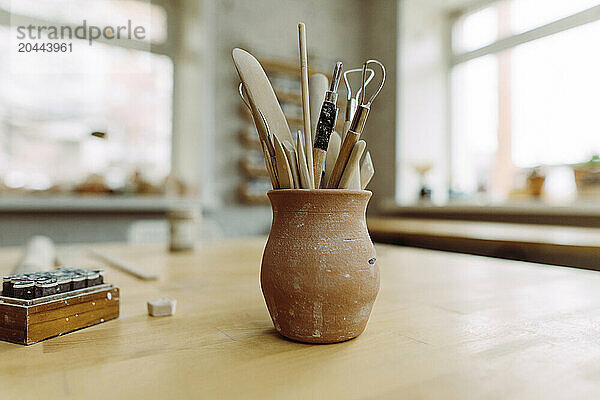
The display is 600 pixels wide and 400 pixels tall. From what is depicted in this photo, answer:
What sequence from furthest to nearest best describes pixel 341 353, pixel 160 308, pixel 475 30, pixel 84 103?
pixel 475 30
pixel 84 103
pixel 160 308
pixel 341 353

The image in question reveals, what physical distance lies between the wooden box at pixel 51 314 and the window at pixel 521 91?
284cm

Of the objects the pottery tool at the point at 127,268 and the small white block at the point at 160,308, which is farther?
the pottery tool at the point at 127,268

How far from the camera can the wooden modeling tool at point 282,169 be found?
457 mm

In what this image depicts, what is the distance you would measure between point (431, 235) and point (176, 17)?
7.29 ft

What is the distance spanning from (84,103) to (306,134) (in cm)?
261

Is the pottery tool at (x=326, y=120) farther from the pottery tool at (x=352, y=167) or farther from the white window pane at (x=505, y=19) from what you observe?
the white window pane at (x=505, y=19)

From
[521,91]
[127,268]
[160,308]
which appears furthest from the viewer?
[521,91]

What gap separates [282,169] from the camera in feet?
1.54

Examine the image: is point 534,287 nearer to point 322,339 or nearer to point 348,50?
point 322,339

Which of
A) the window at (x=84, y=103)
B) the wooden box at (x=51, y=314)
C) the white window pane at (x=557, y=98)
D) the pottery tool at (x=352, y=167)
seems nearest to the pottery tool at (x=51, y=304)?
the wooden box at (x=51, y=314)

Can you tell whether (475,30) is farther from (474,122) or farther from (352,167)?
→ (352,167)

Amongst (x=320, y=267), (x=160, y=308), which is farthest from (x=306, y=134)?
(x=160, y=308)

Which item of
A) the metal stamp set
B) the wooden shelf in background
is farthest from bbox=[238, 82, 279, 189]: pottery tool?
the wooden shelf in background

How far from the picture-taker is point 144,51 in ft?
9.47
